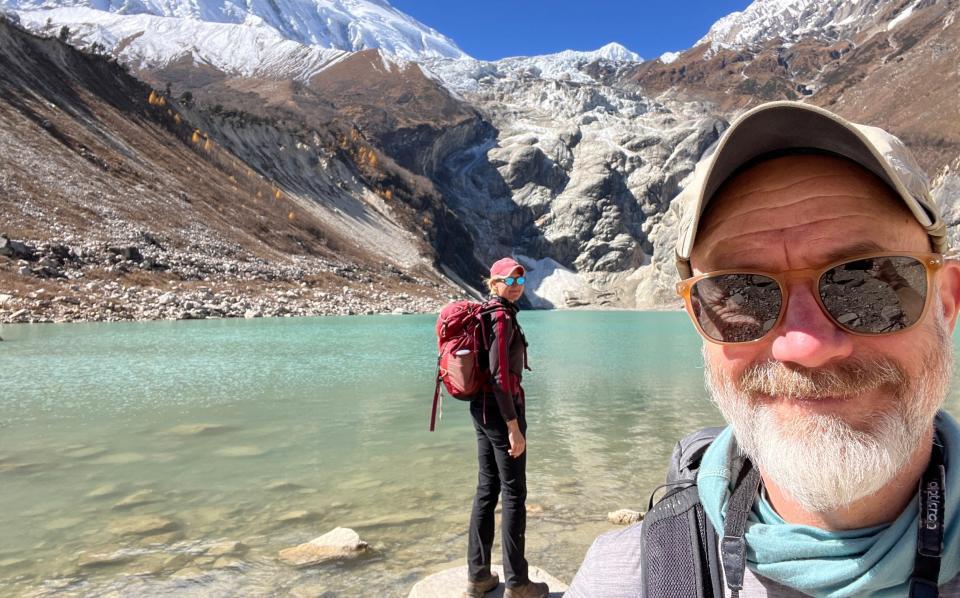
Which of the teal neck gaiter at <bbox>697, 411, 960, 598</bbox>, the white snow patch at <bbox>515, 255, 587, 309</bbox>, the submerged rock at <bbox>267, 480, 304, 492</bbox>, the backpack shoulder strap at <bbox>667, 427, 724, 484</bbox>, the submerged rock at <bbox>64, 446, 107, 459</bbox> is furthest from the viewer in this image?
the white snow patch at <bbox>515, 255, 587, 309</bbox>

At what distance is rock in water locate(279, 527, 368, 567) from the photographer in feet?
17.6

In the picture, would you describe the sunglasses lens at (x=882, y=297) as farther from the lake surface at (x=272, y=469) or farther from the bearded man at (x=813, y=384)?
the lake surface at (x=272, y=469)

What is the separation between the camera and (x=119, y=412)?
467 inches

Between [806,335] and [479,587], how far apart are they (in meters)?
4.06

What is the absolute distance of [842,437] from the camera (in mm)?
1536

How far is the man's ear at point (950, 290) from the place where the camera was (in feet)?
5.59

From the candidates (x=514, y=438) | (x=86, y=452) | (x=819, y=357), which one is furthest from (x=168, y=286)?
(x=819, y=357)

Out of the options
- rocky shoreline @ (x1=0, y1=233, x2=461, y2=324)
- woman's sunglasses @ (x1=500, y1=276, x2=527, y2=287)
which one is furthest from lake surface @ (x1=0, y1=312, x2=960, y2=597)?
rocky shoreline @ (x1=0, y1=233, x2=461, y2=324)

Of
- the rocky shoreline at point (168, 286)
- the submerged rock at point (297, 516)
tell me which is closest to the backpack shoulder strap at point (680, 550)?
the submerged rock at point (297, 516)

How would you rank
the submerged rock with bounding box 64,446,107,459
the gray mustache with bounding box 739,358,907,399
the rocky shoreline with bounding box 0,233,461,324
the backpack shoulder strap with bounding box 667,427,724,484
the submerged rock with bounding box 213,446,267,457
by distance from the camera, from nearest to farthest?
the gray mustache with bounding box 739,358,907,399 < the backpack shoulder strap with bounding box 667,427,724,484 < the submerged rock with bounding box 64,446,107,459 < the submerged rock with bounding box 213,446,267,457 < the rocky shoreline with bounding box 0,233,461,324

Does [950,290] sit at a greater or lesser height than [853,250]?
lesser

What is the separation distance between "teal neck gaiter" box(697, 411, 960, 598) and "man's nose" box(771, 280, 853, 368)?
1.11ft

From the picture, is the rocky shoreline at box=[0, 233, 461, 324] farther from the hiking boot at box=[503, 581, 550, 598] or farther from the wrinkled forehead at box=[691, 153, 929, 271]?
the wrinkled forehead at box=[691, 153, 929, 271]

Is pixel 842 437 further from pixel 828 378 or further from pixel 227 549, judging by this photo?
pixel 227 549
